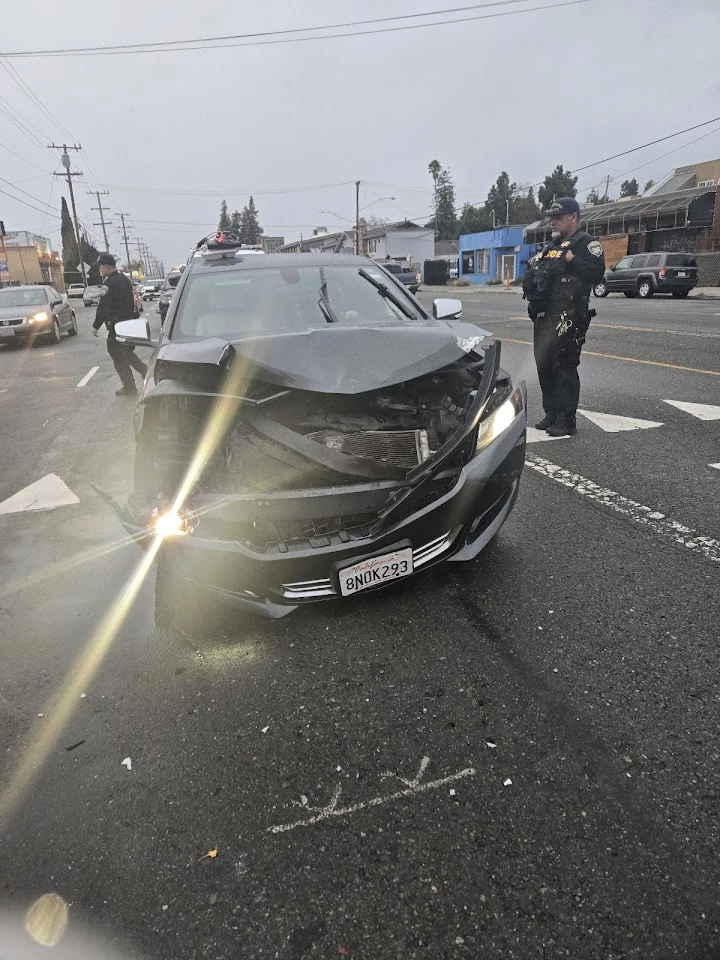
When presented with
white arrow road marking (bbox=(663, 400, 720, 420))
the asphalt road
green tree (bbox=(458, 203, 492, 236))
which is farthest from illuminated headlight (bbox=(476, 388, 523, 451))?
green tree (bbox=(458, 203, 492, 236))

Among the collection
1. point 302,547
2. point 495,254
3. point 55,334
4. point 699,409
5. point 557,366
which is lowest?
point 699,409

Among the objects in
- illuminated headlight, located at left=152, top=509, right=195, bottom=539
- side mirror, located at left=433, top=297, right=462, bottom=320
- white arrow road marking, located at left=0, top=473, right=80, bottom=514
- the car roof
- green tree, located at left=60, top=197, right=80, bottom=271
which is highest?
green tree, located at left=60, top=197, right=80, bottom=271

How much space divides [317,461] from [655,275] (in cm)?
2636

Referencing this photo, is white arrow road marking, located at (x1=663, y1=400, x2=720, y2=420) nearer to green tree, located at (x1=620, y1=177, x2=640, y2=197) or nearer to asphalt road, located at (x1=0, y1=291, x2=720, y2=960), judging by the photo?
asphalt road, located at (x1=0, y1=291, x2=720, y2=960)

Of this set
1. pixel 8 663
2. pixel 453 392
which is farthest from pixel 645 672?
pixel 8 663

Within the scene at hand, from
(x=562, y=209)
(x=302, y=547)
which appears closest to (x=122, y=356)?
(x=562, y=209)

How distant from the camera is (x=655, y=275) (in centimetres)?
2477

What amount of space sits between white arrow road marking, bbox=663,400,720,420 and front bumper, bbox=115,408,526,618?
14.8ft

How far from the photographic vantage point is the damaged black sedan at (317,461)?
100 inches

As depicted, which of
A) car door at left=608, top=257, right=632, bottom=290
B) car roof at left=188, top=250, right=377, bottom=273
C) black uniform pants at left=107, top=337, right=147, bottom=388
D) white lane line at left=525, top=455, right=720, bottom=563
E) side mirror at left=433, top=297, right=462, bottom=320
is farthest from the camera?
car door at left=608, top=257, right=632, bottom=290

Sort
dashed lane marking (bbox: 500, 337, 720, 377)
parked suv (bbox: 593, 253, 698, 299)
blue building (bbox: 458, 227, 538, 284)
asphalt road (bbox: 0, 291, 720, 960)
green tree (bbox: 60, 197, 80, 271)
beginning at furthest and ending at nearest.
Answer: green tree (bbox: 60, 197, 80, 271), blue building (bbox: 458, 227, 538, 284), parked suv (bbox: 593, 253, 698, 299), dashed lane marking (bbox: 500, 337, 720, 377), asphalt road (bbox: 0, 291, 720, 960)

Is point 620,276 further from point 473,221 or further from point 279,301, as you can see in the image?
point 473,221

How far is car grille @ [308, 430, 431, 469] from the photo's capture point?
2.73 metres

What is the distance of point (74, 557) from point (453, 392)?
99.0 inches
